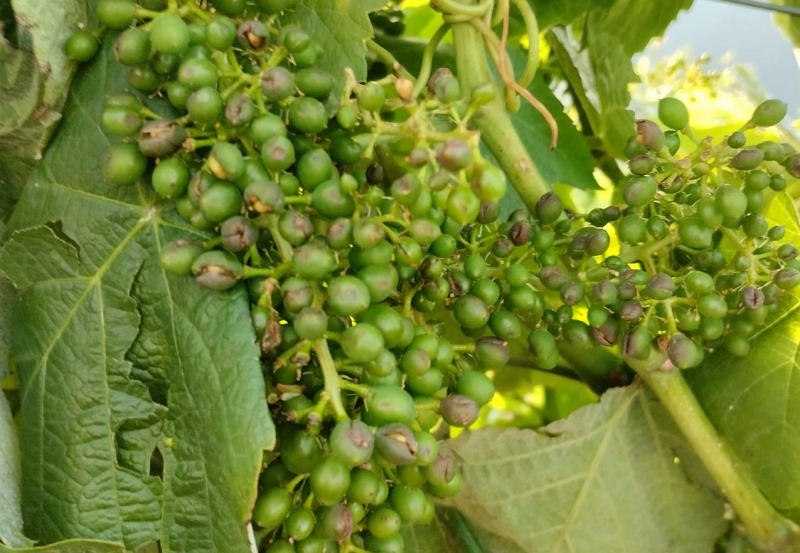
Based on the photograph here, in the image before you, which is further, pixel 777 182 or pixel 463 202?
pixel 777 182

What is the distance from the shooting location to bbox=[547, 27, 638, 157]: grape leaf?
867 millimetres

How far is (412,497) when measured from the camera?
0.55 meters

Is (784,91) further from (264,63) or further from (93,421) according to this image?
(93,421)

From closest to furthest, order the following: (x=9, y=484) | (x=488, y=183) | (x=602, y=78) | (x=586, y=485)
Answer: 1. (x=488, y=183)
2. (x=9, y=484)
3. (x=586, y=485)
4. (x=602, y=78)

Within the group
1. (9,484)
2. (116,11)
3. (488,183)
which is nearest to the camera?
(488,183)

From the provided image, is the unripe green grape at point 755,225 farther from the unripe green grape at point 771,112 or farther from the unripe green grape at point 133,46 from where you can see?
the unripe green grape at point 133,46

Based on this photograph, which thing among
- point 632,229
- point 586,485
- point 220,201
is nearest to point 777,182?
point 632,229

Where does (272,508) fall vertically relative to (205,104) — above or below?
below

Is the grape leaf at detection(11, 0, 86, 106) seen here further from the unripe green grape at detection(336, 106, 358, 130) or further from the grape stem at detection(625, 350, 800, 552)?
the grape stem at detection(625, 350, 800, 552)

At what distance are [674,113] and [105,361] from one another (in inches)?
20.4

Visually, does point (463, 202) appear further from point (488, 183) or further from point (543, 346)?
point (543, 346)

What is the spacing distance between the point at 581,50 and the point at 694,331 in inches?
16.9

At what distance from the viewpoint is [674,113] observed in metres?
0.63

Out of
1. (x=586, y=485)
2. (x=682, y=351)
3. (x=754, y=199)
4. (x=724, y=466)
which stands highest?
(x=754, y=199)
